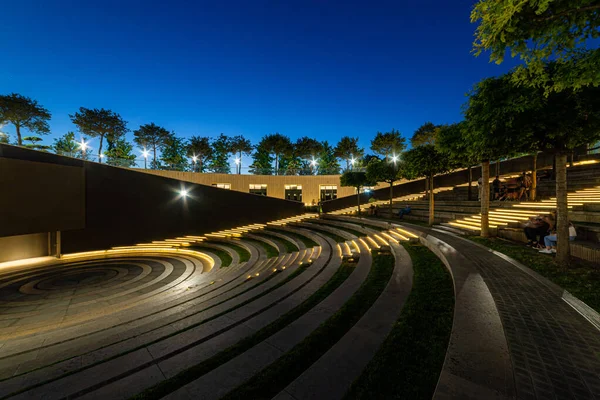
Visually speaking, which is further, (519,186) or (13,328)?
(519,186)

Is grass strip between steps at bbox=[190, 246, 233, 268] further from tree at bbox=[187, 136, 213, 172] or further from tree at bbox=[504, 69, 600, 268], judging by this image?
tree at bbox=[187, 136, 213, 172]

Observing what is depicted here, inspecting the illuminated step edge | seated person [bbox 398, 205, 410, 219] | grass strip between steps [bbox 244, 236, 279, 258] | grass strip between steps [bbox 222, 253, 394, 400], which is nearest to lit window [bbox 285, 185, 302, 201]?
grass strip between steps [bbox 244, 236, 279, 258]

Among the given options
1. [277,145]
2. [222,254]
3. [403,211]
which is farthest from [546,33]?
[277,145]

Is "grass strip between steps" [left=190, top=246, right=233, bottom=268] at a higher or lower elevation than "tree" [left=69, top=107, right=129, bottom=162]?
lower

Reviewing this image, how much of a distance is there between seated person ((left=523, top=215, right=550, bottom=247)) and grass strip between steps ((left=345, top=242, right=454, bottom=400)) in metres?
5.57

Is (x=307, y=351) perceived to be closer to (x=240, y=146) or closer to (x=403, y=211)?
(x=403, y=211)

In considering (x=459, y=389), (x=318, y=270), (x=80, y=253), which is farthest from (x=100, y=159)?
(x=459, y=389)

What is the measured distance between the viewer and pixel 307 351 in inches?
120

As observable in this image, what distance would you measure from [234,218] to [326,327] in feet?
54.5

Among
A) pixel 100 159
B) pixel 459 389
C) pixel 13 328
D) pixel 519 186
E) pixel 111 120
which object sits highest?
pixel 111 120

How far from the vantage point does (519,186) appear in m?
13.1

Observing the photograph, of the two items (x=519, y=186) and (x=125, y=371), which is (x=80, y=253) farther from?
(x=519, y=186)

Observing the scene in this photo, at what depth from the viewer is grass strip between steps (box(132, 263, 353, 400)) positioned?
2.48 m

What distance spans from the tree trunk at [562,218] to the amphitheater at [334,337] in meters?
1.14
